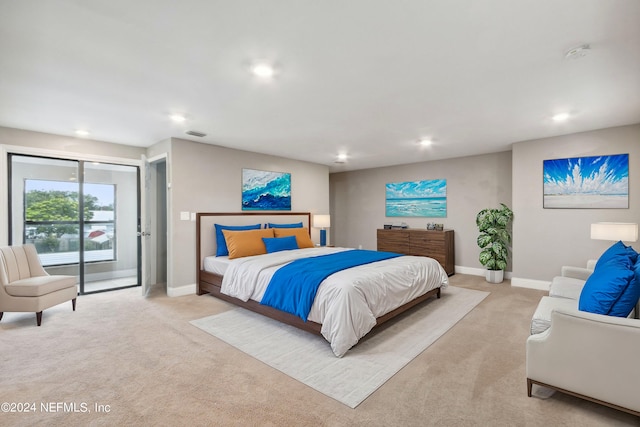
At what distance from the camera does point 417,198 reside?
7078 millimetres

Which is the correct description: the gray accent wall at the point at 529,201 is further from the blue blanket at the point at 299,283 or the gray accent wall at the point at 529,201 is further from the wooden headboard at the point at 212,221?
the wooden headboard at the point at 212,221

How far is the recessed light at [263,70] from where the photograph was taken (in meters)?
2.40

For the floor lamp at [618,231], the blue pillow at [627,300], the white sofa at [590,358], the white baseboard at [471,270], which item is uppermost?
the floor lamp at [618,231]

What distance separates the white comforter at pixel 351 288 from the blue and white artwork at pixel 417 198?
2718 millimetres

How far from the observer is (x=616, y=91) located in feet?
9.62

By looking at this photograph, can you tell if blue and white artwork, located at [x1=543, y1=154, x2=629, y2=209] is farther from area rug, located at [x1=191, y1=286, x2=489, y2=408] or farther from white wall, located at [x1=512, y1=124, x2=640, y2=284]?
area rug, located at [x1=191, y1=286, x2=489, y2=408]

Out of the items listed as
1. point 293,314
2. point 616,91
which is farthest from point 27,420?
point 616,91

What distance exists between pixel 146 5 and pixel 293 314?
9.19ft

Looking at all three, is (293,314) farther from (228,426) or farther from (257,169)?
(257,169)

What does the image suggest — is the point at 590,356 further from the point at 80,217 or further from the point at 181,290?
the point at 80,217

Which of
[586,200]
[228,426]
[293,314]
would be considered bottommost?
[228,426]

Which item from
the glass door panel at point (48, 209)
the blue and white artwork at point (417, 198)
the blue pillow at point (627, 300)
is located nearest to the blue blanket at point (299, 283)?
the blue pillow at point (627, 300)

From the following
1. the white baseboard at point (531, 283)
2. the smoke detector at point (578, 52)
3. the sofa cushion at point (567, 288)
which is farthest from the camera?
the white baseboard at point (531, 283)

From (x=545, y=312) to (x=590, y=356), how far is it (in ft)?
1.69
